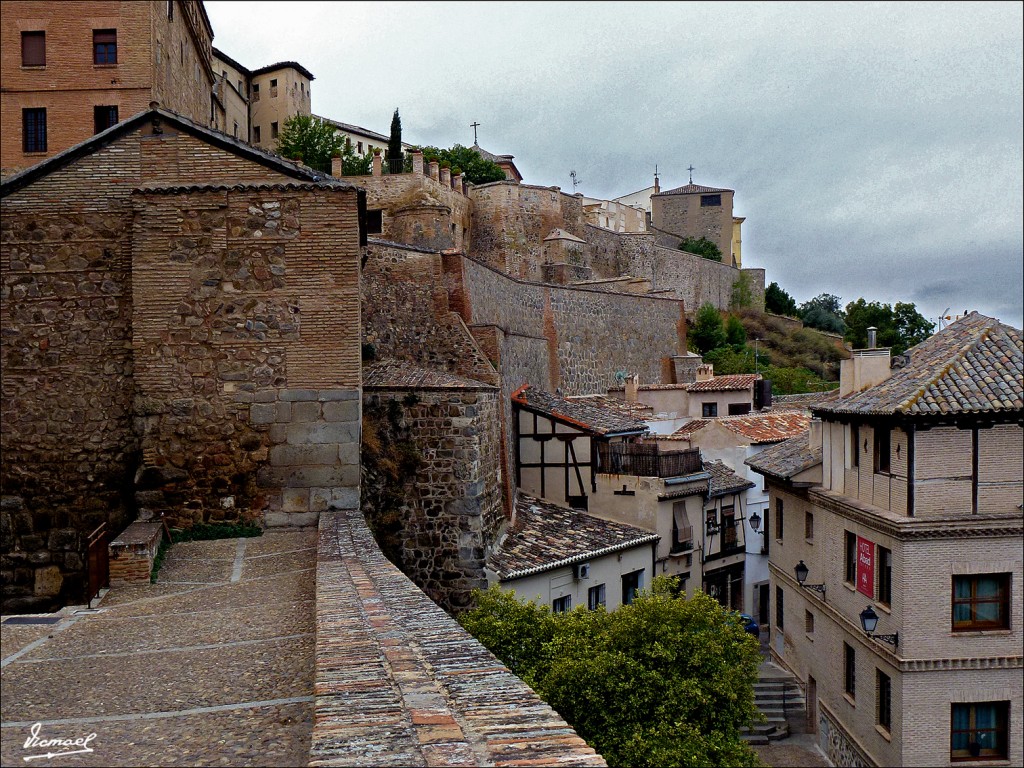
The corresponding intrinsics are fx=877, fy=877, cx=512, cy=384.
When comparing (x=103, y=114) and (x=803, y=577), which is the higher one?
(x=103, y=114)

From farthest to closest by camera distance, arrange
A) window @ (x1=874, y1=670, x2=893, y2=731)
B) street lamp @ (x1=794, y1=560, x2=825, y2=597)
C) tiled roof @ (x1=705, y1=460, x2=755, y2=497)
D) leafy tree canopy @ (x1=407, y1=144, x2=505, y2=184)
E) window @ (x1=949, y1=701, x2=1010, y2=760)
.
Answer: leafy tree canopy @ (x1=407, y1=144, x2=505, y2=184) → tiled roof @ (x1=705, y1=460, x2=755, y2=497) → street lamp @ (x1=794, y1=560, x2=825, y2=597) → window @ (x1=874, y1=670, x2=893, y2=731) → window @ (x1=949, y1=701, x2=1010, y2=760)

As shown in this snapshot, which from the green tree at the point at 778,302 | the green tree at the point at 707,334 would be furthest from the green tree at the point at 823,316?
the green tree at the point at 707,334

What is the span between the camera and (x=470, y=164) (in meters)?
51.3

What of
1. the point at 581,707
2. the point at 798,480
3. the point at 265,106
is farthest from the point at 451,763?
the point at 265,106

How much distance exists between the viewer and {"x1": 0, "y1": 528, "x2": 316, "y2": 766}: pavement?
12.2 ft

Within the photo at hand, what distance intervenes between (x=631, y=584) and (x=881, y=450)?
716 cm

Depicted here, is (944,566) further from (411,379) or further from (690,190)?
(690,190)

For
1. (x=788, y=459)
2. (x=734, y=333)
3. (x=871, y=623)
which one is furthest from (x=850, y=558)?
(x=734, y=333)

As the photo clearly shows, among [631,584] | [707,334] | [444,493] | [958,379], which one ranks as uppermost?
[707,334]

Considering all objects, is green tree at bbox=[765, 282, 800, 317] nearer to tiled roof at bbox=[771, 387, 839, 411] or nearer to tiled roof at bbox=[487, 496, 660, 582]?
tiled roof at bbox=[771, 387, 839, 411]

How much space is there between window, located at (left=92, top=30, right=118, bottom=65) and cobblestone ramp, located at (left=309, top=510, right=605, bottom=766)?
2410cm

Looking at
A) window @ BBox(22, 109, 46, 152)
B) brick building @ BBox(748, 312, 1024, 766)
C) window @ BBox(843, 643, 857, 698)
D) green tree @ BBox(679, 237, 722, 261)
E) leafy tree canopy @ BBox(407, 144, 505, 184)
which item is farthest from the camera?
green tree @ BBox(679, 237, 722, 261)

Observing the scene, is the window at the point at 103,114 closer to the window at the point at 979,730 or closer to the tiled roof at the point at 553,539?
the tiled roof at the point at 553,539

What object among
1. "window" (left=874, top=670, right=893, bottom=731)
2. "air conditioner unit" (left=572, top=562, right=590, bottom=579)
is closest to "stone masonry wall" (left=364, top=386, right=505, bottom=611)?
"air conditioner unit" (left=572, top=562, right=590, bottom=579)
